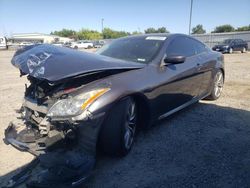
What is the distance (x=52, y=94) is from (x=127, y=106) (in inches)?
34.0

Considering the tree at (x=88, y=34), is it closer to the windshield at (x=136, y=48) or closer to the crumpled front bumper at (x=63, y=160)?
the windshield at (x=136, y=48)

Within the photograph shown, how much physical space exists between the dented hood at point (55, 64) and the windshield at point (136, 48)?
2.21ft

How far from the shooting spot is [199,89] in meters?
5.23

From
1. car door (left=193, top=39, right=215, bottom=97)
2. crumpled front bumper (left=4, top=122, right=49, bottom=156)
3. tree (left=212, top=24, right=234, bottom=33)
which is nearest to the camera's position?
crumpled front bumper (left=4, top=122, right=49, bottom=156)

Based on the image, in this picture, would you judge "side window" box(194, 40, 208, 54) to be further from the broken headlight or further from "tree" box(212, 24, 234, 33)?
"tree" box(212, 24, 234, 33)

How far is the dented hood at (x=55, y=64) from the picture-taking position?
2.75 m

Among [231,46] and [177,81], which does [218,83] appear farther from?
[231,46]

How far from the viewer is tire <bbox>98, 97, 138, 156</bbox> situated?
9.65 ft

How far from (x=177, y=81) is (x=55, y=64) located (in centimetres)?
209

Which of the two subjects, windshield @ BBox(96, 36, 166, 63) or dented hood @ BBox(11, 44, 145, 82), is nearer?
dented hood @ BBox(11, 44, 145, 82)

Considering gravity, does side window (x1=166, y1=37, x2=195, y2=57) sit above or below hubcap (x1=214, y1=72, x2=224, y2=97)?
above

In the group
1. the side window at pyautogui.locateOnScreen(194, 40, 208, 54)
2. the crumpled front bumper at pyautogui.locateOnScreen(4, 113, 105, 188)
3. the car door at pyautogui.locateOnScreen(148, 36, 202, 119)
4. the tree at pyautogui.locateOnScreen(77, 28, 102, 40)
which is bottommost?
the tree at pyautogui.locateOnScreen(77, 28, 102, 40)

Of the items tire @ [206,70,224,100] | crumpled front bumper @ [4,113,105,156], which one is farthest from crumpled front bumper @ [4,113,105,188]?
tire @ [206,70,224,100]

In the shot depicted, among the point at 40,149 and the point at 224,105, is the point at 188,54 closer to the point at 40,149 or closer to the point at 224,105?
the point at 224,105
